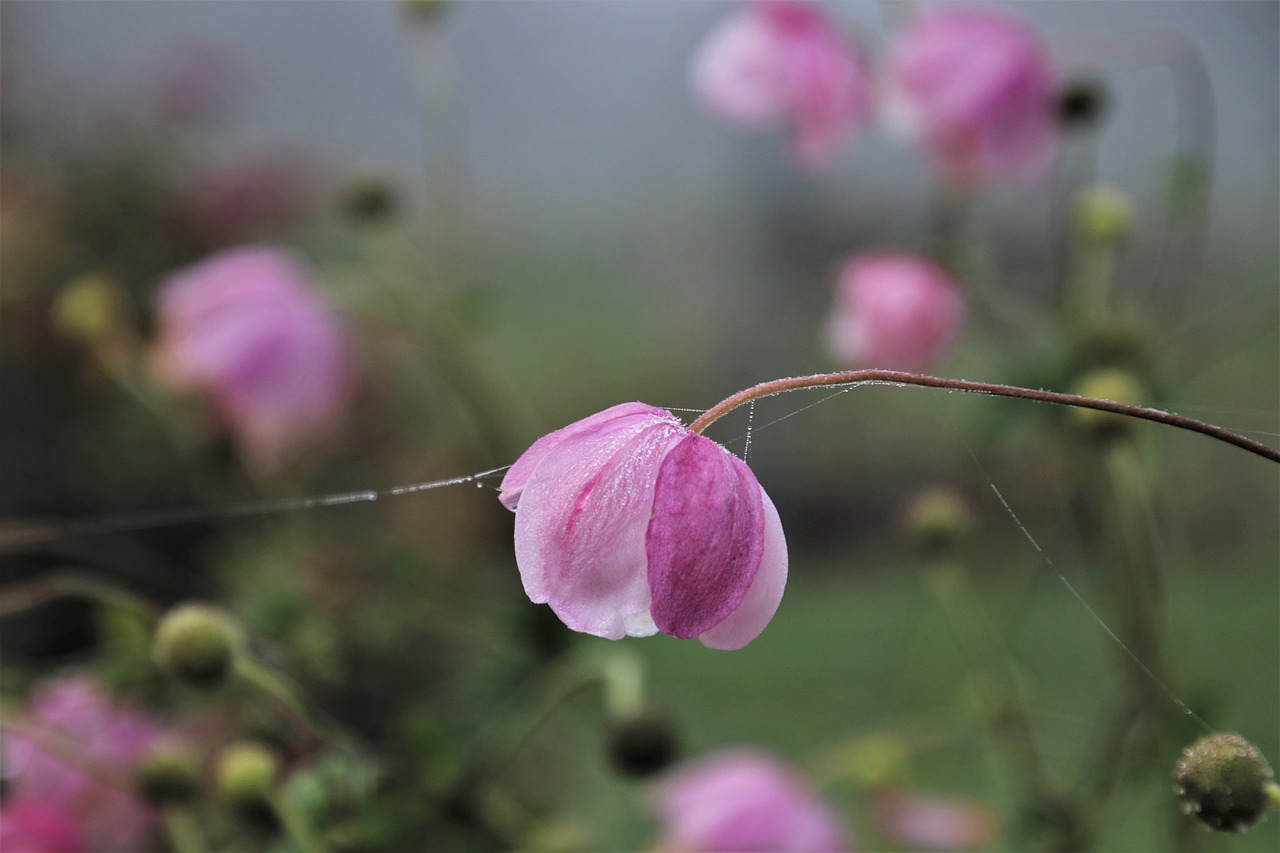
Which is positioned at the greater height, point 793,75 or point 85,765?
point 793,75

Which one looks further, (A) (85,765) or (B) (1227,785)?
(A) (85,765)

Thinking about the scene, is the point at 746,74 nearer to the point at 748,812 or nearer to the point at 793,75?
the point at 793,75

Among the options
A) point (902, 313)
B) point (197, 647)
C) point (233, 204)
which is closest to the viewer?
point (197, 647)

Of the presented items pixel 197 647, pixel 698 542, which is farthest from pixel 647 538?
pixel 197 647

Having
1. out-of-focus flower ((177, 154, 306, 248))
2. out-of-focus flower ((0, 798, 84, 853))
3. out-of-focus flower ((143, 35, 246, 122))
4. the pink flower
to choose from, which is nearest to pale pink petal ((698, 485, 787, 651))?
the pink flower

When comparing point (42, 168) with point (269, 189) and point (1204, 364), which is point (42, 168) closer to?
point (269, 189)

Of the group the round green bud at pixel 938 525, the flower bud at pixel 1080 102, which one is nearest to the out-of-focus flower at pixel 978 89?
the flower bud at pixel 1080 102

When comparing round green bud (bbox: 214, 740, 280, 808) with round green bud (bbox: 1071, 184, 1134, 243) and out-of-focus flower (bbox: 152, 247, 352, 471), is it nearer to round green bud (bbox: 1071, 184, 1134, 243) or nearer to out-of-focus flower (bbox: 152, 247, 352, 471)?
out-of-focus flower (bbox: 152, 247, 352, 471)
